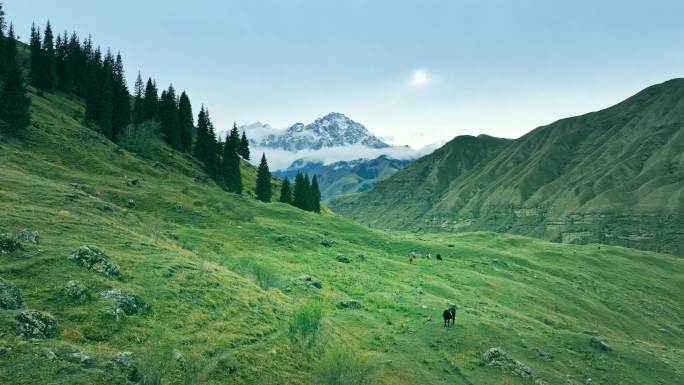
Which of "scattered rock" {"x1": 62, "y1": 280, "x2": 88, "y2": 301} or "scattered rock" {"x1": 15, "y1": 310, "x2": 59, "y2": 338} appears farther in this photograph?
"scattered rock" {"x1": 62, "y1": 280, "x2": 88, "y2": 301}

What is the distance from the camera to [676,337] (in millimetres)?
75938

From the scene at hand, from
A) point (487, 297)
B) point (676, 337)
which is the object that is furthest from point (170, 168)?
point (676, 337)

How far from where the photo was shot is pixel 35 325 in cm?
2084

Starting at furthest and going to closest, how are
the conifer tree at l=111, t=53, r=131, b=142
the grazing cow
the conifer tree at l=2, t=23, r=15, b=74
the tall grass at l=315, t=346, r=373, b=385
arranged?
the conifer tree at l=111, t=53, r=131, b=142
the conifer tree at l=2, t=23, r=15, b=74
the grazing cow
the tall grass at l=315, t=346, r=373, b=385

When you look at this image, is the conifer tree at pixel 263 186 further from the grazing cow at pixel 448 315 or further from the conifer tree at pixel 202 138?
the grazing cow at pixel 448 315

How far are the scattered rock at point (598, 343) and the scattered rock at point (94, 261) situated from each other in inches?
1829

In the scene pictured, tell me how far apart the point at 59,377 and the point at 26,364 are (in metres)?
1.57

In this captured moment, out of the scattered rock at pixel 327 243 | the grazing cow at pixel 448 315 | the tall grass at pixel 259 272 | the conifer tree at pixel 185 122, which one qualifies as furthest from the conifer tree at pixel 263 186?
the grazing cow at pixel 448 315

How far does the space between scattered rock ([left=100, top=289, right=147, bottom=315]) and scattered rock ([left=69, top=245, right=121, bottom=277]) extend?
2866 millimetres

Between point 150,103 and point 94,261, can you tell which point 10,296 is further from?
point 150,103

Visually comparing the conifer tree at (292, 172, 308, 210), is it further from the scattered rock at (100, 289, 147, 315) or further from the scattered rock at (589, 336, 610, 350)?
the scattered rock at (100, 289, 147, 315)

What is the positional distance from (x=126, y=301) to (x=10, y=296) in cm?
574

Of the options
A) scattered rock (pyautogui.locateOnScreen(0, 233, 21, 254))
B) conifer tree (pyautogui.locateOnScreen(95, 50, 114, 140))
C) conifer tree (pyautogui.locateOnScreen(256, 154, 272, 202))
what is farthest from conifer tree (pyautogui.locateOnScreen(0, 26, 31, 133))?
conifer tree (pyautogui.locateOnScreen(256, 154, 272, 202))

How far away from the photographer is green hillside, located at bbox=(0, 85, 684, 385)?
23016mm
